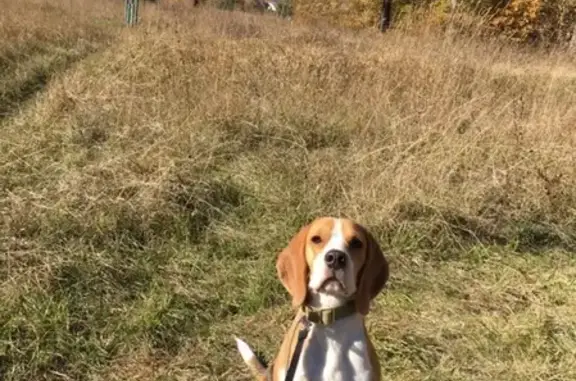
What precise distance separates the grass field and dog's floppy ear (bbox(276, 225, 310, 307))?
0.93 metres

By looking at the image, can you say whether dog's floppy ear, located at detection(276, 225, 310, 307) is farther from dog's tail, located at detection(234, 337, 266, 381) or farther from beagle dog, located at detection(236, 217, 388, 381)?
dog's tail, located at detection(234, 337, 266, 381)

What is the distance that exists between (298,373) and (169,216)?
6.95 feet

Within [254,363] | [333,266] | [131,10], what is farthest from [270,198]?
[131,10]

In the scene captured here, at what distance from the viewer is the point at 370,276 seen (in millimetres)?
2223

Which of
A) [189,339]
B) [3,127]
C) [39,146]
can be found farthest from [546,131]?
[3,127]

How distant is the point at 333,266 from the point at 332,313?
19 centimetres

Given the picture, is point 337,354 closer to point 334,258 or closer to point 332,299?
point 332,299

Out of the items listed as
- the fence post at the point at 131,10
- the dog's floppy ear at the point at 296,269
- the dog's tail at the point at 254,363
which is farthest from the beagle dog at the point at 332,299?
the fence post at the point at 131,10

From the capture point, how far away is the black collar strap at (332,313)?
86.5 inches

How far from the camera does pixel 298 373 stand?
2.20 metres

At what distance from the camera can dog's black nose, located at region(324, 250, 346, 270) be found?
210cm

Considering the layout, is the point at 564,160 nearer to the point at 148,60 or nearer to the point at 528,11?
the point at 148,60

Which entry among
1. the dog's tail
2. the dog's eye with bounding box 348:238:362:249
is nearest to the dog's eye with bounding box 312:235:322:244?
the dog's eye with bounding box 348:238:362:249

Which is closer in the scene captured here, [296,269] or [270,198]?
[296,269]
